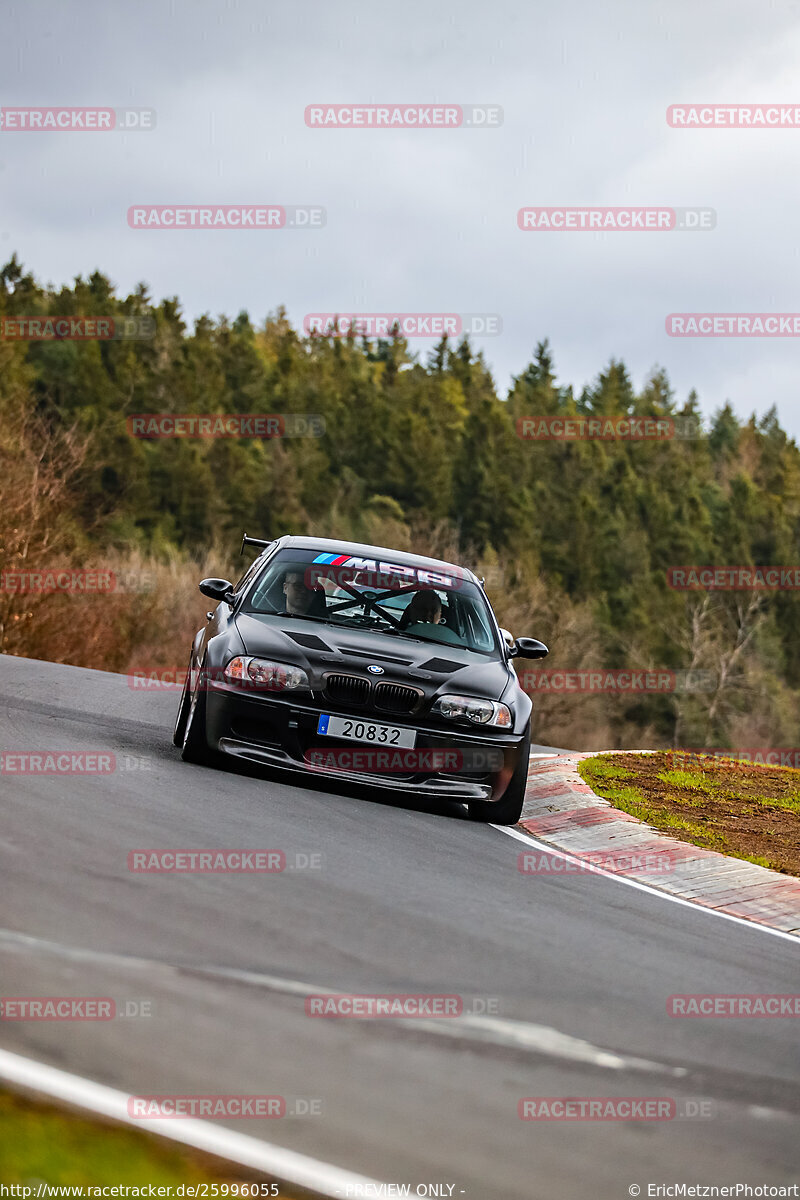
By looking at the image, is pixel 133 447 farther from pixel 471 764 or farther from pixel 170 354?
pixel 471 764

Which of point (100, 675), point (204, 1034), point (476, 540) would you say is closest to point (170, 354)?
point (476, 540)

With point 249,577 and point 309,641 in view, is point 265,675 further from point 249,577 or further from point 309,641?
point 249,577

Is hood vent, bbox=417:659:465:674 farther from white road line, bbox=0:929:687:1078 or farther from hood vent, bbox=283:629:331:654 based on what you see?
white road line, bbox=0:929:687:1078

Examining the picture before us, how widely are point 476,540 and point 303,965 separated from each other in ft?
300

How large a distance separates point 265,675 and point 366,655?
0.66 meters

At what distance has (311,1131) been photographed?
368cm

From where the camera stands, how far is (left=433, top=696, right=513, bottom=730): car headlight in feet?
28.4

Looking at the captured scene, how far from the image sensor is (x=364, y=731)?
8.55m

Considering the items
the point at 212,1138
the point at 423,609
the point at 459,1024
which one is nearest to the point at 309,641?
the point at 423,609

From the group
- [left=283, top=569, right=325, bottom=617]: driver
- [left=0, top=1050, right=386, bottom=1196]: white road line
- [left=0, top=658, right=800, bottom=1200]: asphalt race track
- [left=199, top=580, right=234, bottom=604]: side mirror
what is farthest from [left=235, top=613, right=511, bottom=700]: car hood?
[left=0, top=1050, right=386, bottom=1196]: white road line

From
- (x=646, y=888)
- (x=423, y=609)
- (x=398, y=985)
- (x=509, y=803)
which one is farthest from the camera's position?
(x=423, y=609)

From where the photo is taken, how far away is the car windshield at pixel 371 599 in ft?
31.4

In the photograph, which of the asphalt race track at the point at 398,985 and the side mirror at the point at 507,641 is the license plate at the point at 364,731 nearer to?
the asphalt race track at the point at 398,985

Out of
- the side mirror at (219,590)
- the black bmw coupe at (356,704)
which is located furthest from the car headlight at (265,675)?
the side mirror at (219,590)
